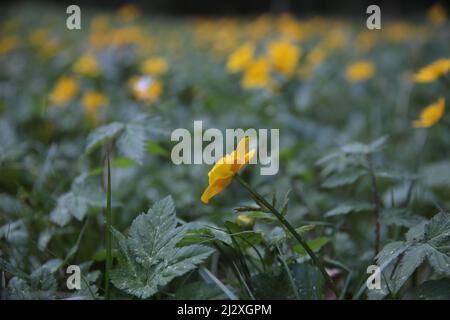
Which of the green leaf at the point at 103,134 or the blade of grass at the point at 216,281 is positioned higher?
the green leaf at the point at 103,134

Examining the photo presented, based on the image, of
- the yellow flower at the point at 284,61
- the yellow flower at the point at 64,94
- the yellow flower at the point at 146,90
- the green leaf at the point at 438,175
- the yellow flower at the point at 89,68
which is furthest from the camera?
the yellow flower at the point at 89,68

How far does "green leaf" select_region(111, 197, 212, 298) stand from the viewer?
28.3 inches

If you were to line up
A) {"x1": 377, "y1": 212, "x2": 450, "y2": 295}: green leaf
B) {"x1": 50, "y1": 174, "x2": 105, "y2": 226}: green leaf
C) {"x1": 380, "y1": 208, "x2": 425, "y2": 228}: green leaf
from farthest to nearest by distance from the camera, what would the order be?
{"x1": 50, "y1": 174, "x2": 105, "y2": 226}: green leaf, {"x1": 380, "y1": 208, "x2": 425, "y2": 228}: green leaf, {"x1": 377, "y1": 212, "x2": 450, "y2": 295}: green leaf

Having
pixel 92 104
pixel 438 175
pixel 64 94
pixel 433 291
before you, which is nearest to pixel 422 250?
pixel 433 291

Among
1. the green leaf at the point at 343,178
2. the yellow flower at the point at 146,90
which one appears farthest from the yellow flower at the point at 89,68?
the green leaf at the point at 343,178

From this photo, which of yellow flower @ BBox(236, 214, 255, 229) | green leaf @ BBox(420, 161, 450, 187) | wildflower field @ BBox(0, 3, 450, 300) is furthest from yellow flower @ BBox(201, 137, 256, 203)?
green leaf @ BBox(420, 161, 450, 187)

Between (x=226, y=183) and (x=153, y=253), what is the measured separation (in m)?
0.17

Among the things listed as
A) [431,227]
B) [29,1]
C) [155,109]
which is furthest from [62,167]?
[29,1]

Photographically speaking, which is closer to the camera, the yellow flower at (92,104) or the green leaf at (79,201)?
the green leaf at (79,201)

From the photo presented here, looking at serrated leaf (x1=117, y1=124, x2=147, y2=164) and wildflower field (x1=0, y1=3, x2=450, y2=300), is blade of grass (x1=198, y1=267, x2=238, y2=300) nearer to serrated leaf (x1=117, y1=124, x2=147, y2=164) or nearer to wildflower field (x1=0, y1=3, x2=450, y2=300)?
wildflower field (x1=0, y1=3, x2=450, y2=300)

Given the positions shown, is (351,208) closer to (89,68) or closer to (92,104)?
(92,104)

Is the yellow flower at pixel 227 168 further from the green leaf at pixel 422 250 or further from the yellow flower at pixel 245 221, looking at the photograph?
the green leaf at pixel 422 250

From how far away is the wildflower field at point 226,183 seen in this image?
2.48 feet
